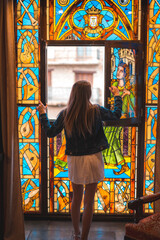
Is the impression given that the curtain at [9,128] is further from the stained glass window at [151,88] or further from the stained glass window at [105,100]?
the stained glass window at [151,88]

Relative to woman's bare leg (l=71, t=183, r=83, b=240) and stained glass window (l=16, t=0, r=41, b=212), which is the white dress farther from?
stained glass window (l=16, t=0, r=41, b=212)

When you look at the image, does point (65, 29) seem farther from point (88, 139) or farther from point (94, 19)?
point (88, 139)

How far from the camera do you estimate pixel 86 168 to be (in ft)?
6.44

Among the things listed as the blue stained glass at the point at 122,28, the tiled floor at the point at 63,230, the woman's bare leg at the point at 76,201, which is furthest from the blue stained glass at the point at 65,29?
the tiled floor at the point at 63,230

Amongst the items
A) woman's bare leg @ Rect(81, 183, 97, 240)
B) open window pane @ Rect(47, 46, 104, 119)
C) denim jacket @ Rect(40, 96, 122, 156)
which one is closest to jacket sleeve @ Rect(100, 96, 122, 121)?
denim jacket @ Rect(40, 96, 122, 156)

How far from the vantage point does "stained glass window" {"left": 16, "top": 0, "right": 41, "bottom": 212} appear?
8.57 ft

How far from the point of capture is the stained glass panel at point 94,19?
2.60 metres

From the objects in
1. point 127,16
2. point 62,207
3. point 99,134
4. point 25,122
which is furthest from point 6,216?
point 127,16

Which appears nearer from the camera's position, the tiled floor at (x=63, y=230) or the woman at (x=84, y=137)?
the woman at (x=84, y=137)

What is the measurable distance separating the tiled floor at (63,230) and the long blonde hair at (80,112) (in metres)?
1.10

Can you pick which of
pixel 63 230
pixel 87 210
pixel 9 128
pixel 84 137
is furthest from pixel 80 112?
pixel 63 230

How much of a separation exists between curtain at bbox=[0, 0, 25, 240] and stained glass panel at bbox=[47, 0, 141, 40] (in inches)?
22.4

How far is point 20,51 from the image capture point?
8.64ft

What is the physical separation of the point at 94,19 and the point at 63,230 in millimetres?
2092
